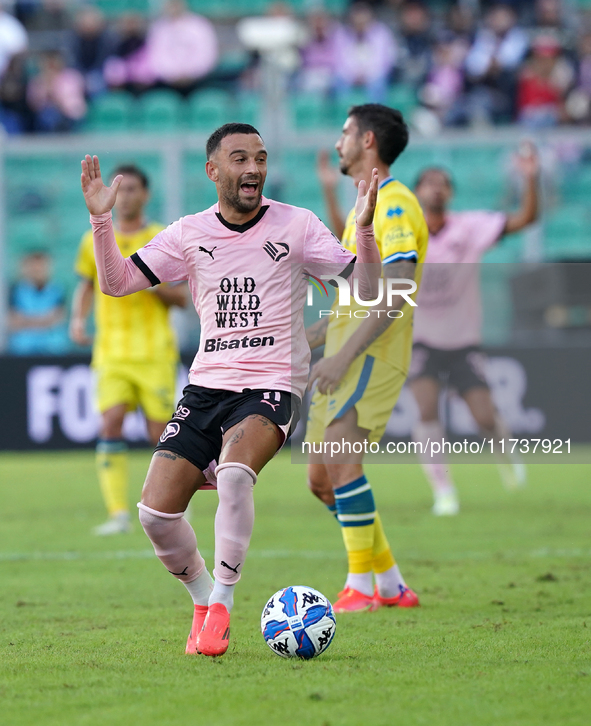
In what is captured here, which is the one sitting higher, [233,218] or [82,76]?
[82,76]

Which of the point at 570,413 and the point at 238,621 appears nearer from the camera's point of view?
the point at 238,621

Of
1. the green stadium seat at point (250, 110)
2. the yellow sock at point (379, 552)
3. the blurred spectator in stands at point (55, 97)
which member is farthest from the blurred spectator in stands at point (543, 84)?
the yellow sock at point (379, 552)

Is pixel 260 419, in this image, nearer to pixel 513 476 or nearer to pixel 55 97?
pixel 513 476

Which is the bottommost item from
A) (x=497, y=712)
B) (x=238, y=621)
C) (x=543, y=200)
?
(x=238, y=621)

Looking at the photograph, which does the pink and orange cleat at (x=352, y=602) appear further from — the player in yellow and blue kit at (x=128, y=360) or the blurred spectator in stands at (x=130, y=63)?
the blurred spectator in stands at (x=130, y=63)

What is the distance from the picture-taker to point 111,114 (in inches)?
667

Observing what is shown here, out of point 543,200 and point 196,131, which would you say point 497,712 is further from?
point 196,131

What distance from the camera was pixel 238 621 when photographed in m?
5.04

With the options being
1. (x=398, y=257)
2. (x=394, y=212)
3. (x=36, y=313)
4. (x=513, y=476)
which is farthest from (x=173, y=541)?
(x=36, y=313)

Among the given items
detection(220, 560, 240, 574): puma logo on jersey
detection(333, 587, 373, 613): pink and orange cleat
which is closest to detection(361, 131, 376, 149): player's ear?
detection(333, 587, 373, 613): pink and orange cleat

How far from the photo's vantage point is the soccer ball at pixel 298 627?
419cm

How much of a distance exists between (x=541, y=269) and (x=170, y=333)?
6.38 metres

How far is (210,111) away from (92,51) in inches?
83.8

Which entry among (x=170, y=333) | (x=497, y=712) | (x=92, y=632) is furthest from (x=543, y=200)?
(x=497, y=712)
